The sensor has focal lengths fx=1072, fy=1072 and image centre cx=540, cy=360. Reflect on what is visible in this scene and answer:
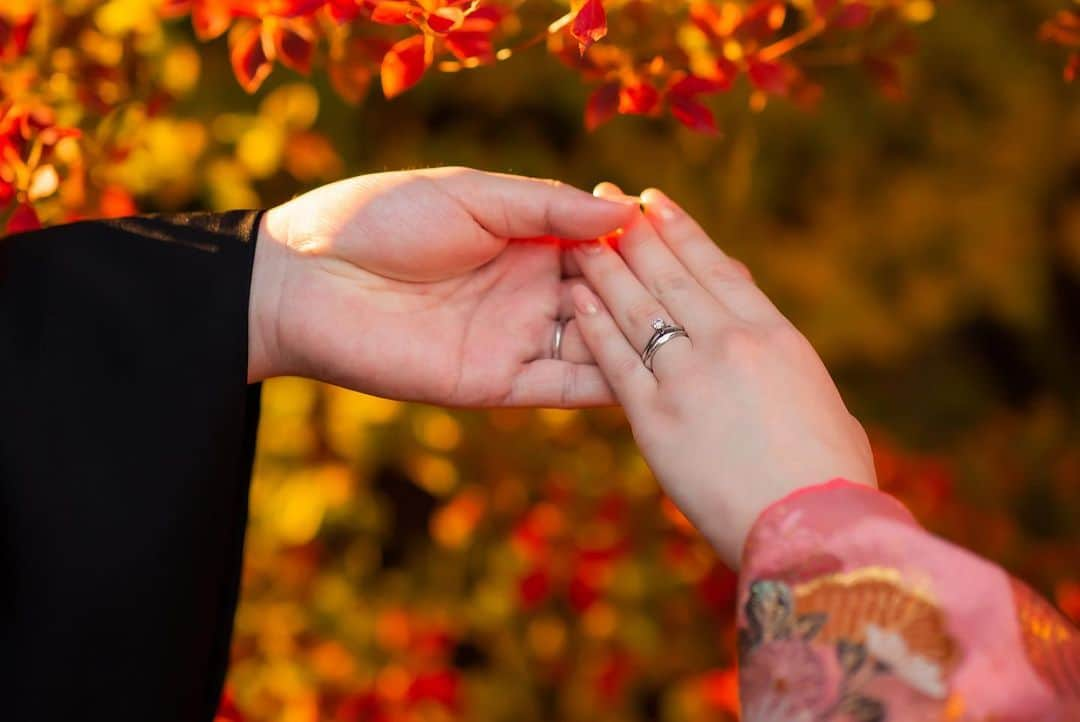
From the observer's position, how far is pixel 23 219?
4.56ft

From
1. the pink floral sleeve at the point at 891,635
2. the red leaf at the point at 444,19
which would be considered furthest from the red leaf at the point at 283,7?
the pink floral sleeve at the point at 891,635

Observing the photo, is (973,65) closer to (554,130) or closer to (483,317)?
(554,130)

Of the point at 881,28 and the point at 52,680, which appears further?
the point at 881,28

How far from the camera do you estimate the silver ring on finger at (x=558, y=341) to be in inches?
59.2

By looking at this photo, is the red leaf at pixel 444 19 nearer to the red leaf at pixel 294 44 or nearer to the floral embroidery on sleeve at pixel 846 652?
the red leaf at pixel 294 44

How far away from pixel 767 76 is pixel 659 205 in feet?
0.72

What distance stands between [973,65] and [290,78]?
153 cm

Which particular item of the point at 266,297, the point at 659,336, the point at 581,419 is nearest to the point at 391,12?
the point at 266,297

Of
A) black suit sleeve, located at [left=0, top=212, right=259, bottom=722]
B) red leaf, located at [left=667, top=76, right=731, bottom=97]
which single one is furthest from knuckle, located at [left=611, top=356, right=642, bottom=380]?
black suit sleeve, located at [left=0, top=212, right=259, bottom=722]

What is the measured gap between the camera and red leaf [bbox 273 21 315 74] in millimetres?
1352

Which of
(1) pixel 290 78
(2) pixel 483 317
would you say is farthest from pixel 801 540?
(1) pixel 290 78

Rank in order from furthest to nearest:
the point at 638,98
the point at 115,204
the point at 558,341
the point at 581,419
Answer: the point at 581,419
the point at 115,204
the point at 558,341
the point at 638,98

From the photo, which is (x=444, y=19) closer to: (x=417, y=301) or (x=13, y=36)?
(x=417, y=301)

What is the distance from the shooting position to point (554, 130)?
249 cm
